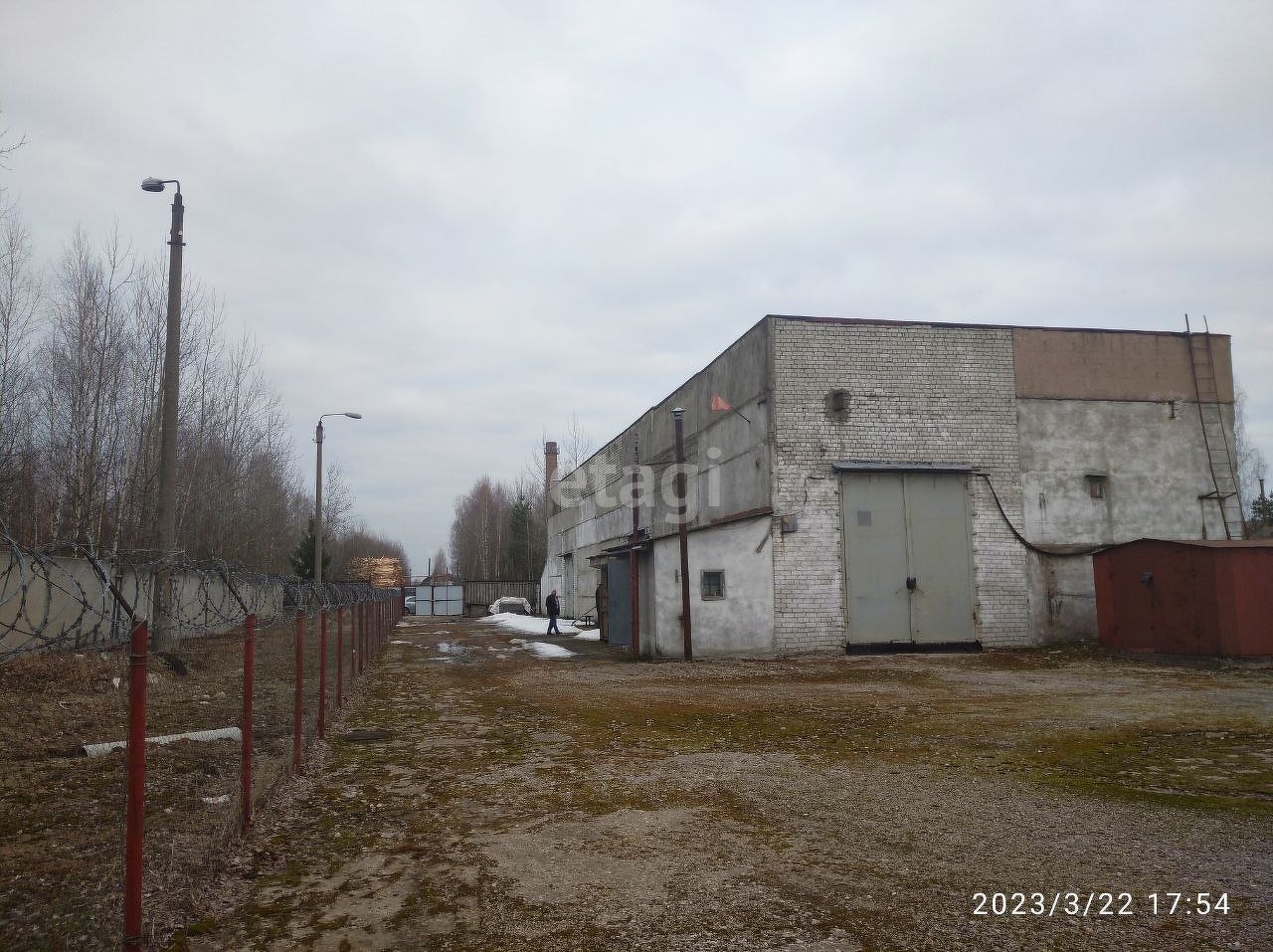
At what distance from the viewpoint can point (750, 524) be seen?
18.9 m

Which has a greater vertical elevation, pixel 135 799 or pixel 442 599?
pixel 135 799

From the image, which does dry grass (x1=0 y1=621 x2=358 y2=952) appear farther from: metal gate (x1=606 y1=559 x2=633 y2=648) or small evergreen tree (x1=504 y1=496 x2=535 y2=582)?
small evergreen tree (x1=504 y1=496 x2=535 y2=582)

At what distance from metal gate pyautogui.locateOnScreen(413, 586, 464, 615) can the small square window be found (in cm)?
3081

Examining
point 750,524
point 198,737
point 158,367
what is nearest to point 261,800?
point 198,737

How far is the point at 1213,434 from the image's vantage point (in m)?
21.1

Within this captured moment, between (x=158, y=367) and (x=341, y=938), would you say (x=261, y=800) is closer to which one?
(x=341, y=938)

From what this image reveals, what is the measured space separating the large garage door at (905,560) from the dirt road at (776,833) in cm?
771

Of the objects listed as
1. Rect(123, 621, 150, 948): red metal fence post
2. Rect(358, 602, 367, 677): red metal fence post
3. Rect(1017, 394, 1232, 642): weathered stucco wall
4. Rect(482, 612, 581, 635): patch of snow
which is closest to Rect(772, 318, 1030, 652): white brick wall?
Rect(1017, 394, 1232, 642): weathered stucco wall

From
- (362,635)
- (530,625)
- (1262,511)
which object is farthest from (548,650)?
(1262,511)

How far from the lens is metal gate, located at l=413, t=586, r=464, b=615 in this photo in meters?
47.7

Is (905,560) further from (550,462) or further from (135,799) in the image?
(550,462)

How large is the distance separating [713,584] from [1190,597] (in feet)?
28.8

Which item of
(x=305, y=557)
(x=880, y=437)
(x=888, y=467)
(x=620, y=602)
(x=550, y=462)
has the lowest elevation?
(x=620, y=602)

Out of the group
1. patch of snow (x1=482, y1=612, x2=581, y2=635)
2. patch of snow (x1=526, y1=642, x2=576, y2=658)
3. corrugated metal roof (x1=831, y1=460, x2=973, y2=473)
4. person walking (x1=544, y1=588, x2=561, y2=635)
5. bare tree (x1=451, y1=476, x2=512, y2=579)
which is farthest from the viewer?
bare tree (x1=451, y1=476, x2=512, y2=579)
